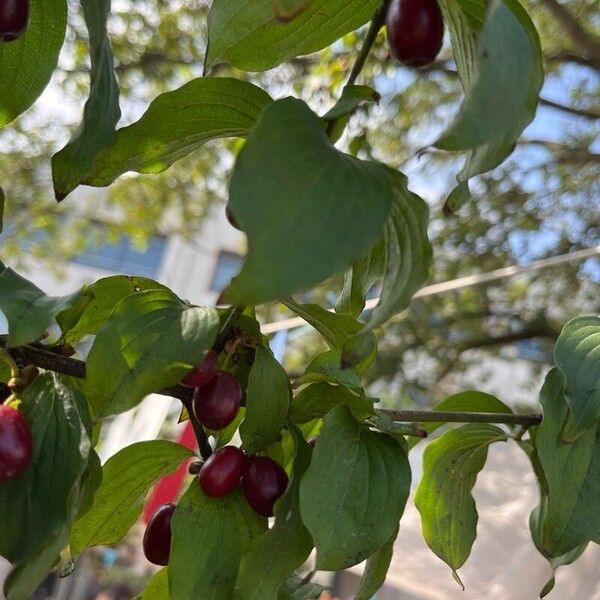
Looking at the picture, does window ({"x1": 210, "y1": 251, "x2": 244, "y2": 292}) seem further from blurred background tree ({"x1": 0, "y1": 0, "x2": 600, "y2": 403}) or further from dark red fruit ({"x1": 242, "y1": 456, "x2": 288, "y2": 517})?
dark red fruit ({"x1": 242, "y1": 456, "x2": 288, "y2": 517})

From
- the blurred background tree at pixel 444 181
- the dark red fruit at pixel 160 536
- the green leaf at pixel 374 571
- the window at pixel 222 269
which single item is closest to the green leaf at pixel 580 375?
the green leaf at pixel 374 571

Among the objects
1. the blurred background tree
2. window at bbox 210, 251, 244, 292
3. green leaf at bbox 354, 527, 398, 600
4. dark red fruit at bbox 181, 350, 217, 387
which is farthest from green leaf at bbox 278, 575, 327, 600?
window at bbox 210, 251, 244, 292

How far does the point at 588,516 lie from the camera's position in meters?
Answer: 0.46

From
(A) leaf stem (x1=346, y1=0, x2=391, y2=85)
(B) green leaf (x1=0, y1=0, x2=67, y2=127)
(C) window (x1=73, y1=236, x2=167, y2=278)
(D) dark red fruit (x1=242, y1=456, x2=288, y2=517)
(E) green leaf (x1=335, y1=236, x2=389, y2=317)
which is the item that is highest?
(C) window (x1=73, y1=236, x2=167, y2=278)

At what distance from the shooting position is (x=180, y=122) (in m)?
0.41

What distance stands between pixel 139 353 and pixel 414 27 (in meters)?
0.18

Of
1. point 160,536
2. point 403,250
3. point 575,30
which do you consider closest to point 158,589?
point 160,536

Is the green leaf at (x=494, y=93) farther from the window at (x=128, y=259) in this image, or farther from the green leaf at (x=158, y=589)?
the window at (x=128, y=259)

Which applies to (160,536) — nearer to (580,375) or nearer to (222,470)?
(222,470)

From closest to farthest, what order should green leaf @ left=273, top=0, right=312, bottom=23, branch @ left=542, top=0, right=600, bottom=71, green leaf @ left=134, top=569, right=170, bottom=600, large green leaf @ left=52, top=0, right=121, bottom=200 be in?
green leaf @ left=273, top=0, right=312, bottom=23 → large green leaf @ left=52, top=0, right=121, bottom=200 → green leaf @ left=134, top=569, right=170, bottom=600 → branch @ left=542, top=0, right=600, bottom=71

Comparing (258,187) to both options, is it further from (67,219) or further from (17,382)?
(67,219)

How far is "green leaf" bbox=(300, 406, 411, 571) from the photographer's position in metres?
0.38

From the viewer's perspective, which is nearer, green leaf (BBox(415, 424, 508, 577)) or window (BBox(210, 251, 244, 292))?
green leaf (BBox(415, 424, 508, 577))

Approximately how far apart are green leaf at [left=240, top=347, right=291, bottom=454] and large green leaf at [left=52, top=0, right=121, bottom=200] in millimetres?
121
